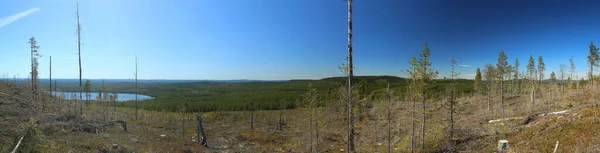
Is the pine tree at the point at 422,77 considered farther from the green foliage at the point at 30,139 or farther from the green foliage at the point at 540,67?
the green foliage at the point at 540,67

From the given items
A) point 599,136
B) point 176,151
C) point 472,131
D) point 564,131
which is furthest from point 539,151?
point 176,151

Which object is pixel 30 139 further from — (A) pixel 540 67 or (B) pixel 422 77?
(A) pixel 540 67

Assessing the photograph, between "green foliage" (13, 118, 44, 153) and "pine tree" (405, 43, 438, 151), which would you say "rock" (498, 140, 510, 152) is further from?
"green foliage" (13, 118, 44, 153)

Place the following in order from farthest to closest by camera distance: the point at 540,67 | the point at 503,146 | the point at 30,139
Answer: the point at 540,67 → the point at 503,146 → the point at 30,139

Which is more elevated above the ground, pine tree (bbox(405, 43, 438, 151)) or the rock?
pine tree (bbox(405, 43, 438, 151))

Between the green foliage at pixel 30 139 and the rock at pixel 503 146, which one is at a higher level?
the green foliage at pixel 30 139

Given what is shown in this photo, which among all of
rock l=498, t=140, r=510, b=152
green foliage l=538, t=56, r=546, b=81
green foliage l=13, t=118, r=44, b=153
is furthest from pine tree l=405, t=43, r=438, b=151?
green foliage l=538, t=56, r=546, b=81

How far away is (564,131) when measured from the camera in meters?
13.6

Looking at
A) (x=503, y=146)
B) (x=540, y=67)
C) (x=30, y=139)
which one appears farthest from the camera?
(x=540, y=67)

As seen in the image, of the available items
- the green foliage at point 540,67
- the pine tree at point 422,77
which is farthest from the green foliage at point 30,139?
the green foliage at point 540,67

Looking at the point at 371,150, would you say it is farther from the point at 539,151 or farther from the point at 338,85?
the point at 539,151

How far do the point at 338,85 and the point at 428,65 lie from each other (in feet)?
18.8

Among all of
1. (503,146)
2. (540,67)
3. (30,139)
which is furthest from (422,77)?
(540,67)

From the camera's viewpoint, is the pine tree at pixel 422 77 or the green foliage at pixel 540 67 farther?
the green foliage at pixel 540 67
